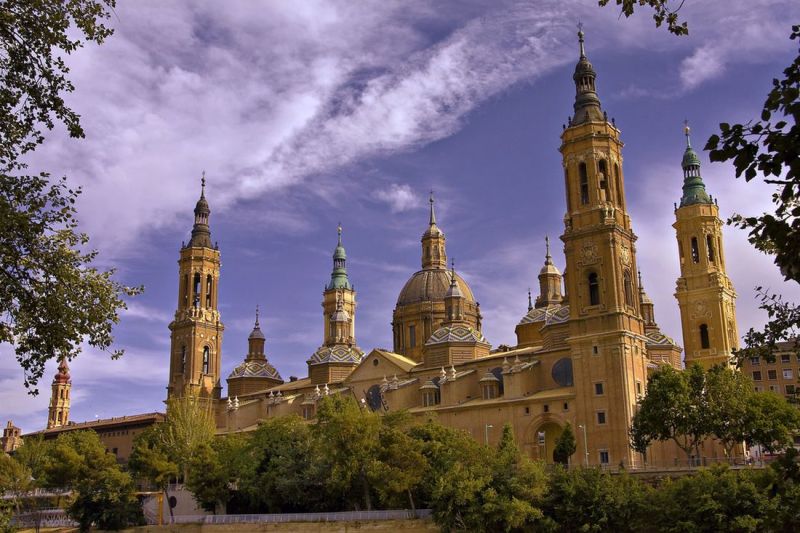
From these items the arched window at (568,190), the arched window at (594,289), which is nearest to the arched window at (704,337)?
the arched window at (594,289)

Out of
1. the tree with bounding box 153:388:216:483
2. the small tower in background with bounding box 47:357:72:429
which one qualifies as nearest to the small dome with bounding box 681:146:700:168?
the tree with bounding box 153:388:216:483

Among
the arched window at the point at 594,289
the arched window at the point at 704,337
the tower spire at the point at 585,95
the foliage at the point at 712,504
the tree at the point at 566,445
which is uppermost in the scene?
the tower spire at the point at 585,95

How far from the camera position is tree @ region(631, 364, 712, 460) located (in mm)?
47375

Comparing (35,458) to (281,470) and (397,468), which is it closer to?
(281,470)

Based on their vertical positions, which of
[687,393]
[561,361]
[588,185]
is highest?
[588,185]

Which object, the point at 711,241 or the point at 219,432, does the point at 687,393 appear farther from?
the point at 219,432

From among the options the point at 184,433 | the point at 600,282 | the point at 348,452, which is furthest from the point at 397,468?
the point at 184,433

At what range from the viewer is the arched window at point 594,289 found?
2331 inches

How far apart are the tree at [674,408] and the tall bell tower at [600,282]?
505 cm

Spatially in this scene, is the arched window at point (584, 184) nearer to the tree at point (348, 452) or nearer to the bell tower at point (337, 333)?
the tree at point (348, 452)

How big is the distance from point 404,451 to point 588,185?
26.3m

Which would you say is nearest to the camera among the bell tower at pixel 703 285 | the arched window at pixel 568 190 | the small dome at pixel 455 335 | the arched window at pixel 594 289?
the arched window at pixel 594 289

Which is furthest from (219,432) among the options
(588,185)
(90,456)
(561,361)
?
(588,185)

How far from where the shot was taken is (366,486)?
158 ft
